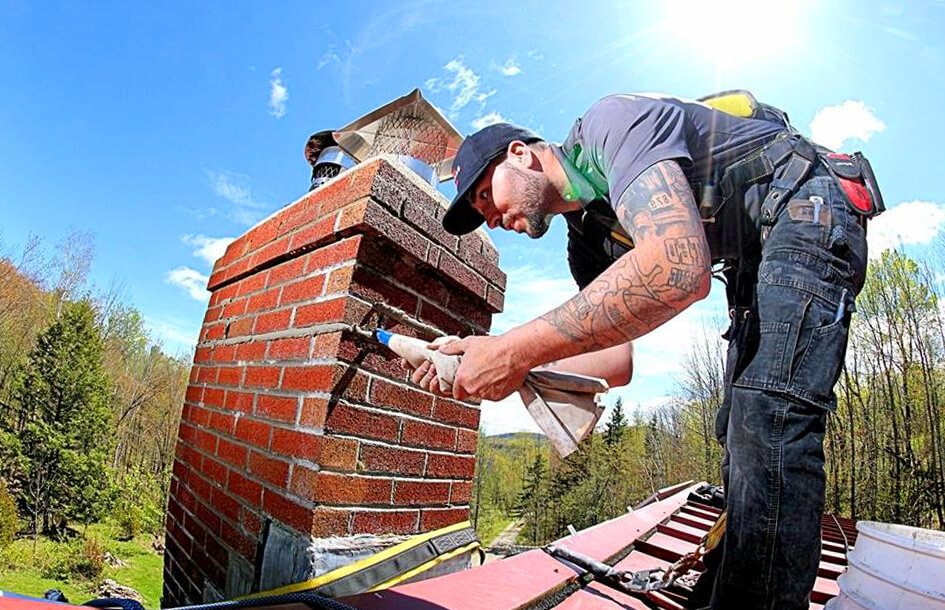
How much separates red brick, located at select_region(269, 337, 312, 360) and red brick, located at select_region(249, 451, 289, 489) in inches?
13.9

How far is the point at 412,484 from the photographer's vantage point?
1.74m

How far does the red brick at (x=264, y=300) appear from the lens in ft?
6.35

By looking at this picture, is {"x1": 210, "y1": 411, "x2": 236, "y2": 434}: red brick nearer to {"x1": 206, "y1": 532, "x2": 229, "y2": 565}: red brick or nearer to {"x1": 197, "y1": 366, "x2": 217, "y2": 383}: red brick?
{"x1": 197, "y1": 366, "x2": 217, "y2": 383}: red brick

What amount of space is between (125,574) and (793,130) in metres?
29.2

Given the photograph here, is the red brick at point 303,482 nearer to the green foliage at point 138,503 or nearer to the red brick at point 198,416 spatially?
the red brick at point 198,416

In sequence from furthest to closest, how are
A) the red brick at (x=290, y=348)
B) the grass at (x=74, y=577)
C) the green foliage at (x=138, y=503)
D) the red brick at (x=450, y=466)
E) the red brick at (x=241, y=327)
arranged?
1. the green foliage at (x=138, y=503)
2. the grass at (x=74, y=577)
3. the red brick at (x=241, y=327)
4. the red brick at (x=450, y=466)
5. the red brick at (x=290, y=348)

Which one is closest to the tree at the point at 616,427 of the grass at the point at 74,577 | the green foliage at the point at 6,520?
the grass at the point at 74,577

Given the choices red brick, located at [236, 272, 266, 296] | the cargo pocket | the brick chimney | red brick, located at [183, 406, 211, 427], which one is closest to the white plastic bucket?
the cargo pocket

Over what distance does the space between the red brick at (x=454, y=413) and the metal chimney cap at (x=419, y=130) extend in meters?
1.22

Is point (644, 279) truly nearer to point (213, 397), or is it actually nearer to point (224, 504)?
point (224, 504)

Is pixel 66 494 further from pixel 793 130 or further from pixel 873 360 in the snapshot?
pixel 873 360

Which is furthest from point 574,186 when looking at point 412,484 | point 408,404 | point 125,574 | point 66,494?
point 66,494

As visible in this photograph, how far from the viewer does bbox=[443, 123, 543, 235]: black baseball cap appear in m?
1.51

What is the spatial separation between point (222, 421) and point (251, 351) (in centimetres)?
37
